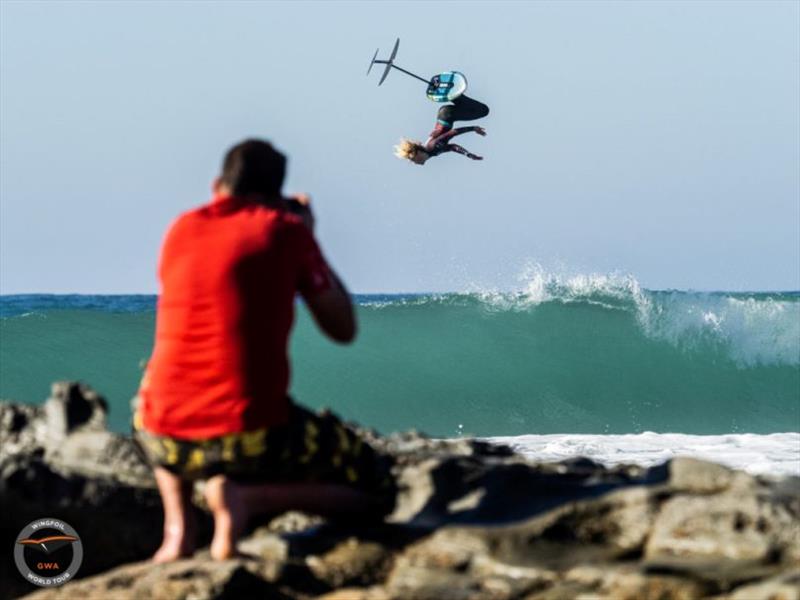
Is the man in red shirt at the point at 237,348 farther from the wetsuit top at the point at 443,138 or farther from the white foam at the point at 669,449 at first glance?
the wetsuit top at the point at 443,138

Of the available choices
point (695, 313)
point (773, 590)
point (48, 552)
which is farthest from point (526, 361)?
point (773, 590)

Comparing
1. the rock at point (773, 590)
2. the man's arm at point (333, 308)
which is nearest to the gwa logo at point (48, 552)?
the man's arm at point (333, 308)

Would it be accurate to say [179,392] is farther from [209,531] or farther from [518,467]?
[518,467]

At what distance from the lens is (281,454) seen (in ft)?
13.5

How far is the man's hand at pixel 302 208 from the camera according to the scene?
4.24 metres

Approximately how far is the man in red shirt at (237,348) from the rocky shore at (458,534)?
217 mm

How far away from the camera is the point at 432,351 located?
2188 cm

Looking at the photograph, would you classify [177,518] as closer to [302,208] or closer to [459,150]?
[302,208]

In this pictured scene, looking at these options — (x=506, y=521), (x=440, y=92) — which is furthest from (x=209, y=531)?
(x=440, y=92)

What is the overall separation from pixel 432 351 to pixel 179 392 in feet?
58.6

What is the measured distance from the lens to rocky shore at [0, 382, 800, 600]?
152 inches

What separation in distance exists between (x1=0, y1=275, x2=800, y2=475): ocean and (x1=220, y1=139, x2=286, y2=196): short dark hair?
12.5 meters

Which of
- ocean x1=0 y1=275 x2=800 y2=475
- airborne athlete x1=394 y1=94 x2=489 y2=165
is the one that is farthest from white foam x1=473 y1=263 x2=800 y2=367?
airborne athlete x1=394 y1=94 x2=489 y2=165

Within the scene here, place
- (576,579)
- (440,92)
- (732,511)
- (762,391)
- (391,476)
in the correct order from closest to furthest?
1. (576,579)
2. (732,511)
3. (391,476)
4. (440,92)
5. (762,391)
